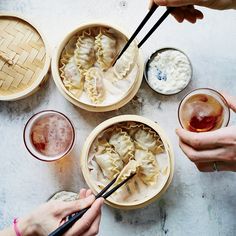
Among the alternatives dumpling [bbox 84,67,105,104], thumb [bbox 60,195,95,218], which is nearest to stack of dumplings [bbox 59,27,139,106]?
dumpling [bbox 84,67,105,104]

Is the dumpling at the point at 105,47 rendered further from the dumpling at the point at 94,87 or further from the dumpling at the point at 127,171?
the dumpling at the point at 127,171

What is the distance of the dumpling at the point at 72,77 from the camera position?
8.10ft

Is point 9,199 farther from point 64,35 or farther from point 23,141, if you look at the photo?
point 64,35

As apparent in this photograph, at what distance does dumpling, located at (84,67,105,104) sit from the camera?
97.0 inches

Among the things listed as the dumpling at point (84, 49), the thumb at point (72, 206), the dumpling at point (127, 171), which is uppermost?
the dumpling at point (84, 49)

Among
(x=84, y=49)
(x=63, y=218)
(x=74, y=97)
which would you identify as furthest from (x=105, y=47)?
(x=63, y=218)

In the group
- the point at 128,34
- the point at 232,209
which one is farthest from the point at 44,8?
the point at 232,209

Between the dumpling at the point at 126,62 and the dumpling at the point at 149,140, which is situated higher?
the dumpling at the point at 126,62

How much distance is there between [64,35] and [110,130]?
1.98ft

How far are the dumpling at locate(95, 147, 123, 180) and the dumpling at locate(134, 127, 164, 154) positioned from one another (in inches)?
6.0

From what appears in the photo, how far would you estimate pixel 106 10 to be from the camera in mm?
2600

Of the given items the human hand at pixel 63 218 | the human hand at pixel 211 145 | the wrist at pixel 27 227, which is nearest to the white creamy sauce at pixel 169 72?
the human hand at pixel 211 145

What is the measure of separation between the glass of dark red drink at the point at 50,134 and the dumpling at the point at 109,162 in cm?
17

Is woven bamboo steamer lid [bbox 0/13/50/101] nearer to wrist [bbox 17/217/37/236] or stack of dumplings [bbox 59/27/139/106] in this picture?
stack of dumplings [bbox 59/27/139/106]
